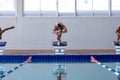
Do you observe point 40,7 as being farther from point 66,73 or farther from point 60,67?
point 66,73

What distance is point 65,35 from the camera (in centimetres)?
989

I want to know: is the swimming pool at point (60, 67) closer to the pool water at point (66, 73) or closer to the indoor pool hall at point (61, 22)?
the pool water at point (66, 73)

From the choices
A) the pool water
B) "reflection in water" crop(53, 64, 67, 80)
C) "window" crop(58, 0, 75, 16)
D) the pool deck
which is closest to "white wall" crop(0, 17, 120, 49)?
"window" crop(58, 0, 75, 16)

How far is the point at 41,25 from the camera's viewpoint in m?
9.84

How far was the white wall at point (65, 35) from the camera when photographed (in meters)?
9.83

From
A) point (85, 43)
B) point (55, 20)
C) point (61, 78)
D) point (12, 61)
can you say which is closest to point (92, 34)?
point (85, 43)

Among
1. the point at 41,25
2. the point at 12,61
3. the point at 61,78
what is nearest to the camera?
the point at 61,78

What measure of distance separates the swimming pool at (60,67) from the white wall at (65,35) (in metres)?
2.61

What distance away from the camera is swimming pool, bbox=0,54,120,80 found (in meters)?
5.21

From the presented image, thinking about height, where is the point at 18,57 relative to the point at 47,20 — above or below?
below

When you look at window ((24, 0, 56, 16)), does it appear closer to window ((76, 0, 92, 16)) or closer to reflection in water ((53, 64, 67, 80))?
window ((76, 0, 92, 16))

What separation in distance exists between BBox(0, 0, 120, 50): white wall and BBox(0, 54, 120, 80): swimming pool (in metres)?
2.61

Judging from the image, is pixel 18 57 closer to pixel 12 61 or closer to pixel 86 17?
pixel 12 61

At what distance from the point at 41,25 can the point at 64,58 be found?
2843 mm
